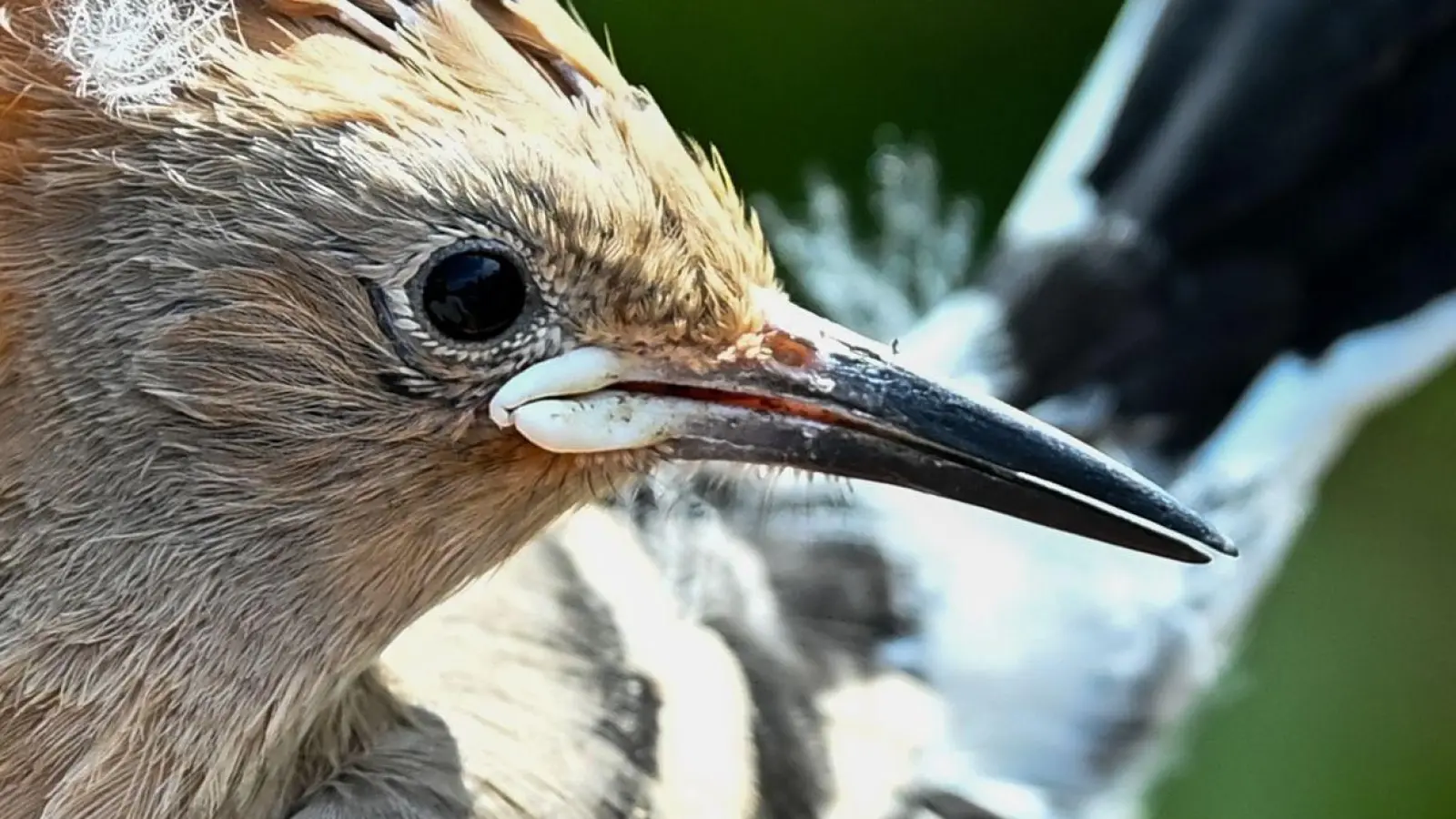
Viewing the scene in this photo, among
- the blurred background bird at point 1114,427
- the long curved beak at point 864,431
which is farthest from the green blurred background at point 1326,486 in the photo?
the long curved beak at point 864,431

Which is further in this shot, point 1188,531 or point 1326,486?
point 1326,486

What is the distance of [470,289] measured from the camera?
781 mm

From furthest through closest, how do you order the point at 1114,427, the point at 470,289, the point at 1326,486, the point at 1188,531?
the point at 1326,486 → the point at 1114,427 → the point at 1188,531 → the point at 470,289

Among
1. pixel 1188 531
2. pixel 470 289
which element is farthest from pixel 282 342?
pixel 1188 531

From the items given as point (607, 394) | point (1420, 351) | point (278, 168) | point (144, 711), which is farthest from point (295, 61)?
point (1420, 351)

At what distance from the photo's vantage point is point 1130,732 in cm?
148

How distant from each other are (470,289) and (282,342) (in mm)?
85

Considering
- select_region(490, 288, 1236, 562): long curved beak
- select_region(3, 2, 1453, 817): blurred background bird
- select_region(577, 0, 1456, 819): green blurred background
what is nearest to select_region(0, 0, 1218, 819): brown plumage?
select_region(490, 288, 1236, 562): long curved beak

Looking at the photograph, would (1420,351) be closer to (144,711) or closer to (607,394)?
(607,394)

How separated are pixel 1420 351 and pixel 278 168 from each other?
99 cm

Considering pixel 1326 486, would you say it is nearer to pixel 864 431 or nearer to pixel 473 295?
pixel 864 431

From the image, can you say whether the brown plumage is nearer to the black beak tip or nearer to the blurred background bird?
the black beak tip

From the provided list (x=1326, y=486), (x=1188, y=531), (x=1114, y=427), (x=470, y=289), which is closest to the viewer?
(x=470, y=289)

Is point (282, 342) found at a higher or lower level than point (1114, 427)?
lower
